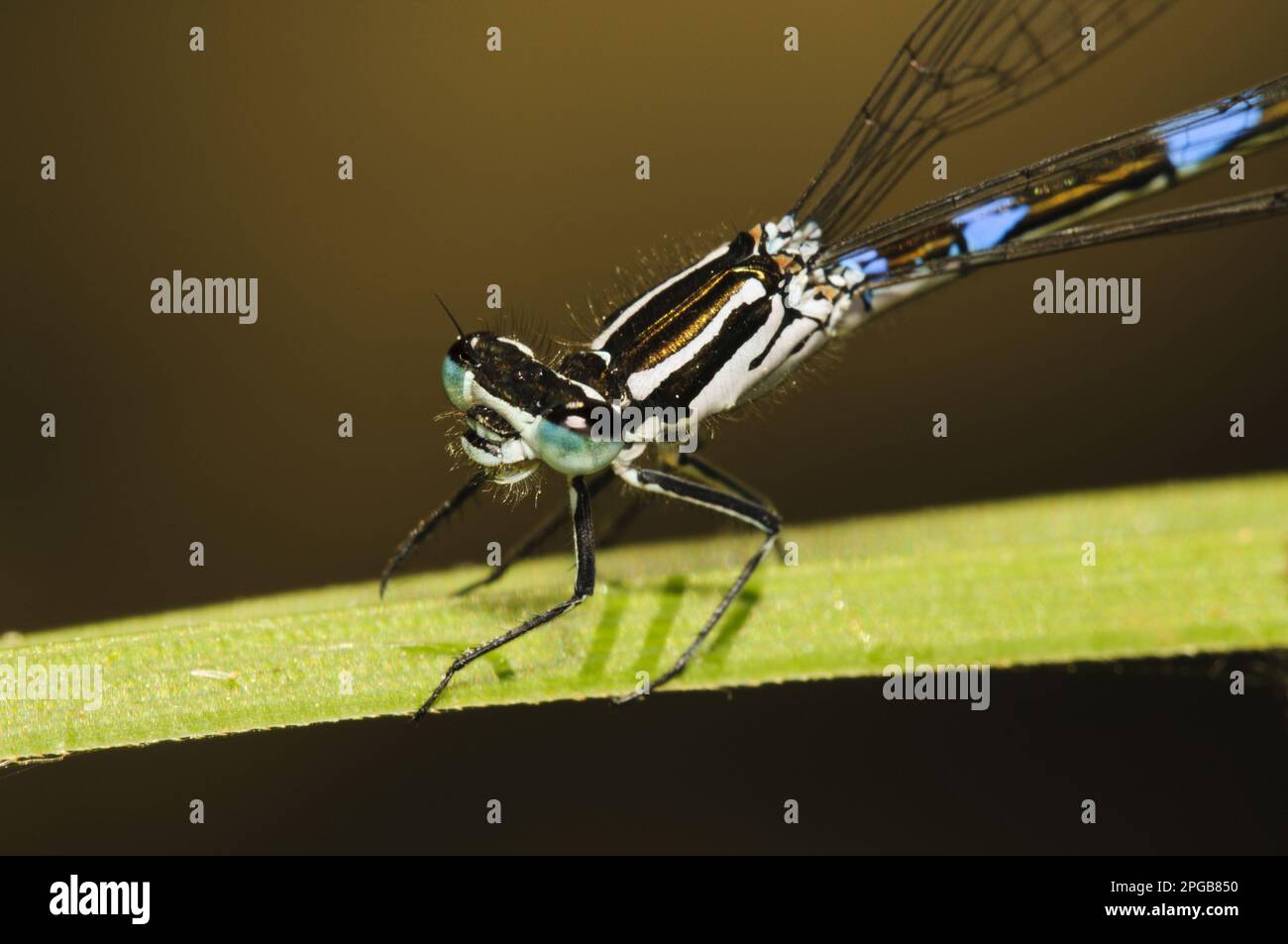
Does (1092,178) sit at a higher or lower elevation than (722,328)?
higher

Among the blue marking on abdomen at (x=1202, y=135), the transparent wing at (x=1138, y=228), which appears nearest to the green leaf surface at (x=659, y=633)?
the transparent wing at (x=1138, y=228)

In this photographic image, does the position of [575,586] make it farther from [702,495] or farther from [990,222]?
[990,222]

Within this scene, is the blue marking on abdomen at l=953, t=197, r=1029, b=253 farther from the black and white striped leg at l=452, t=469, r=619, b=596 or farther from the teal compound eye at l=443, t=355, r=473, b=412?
the teal compound eye at l=443, t=355, r=473, b=412

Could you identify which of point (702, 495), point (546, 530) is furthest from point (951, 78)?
point (546, 530)

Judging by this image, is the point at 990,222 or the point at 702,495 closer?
the point at 702,495

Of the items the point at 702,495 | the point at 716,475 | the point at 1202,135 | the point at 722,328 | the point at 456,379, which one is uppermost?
the point at 1202,135

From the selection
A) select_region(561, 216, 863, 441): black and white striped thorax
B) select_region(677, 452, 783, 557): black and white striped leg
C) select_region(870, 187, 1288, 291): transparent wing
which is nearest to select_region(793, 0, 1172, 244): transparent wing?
select_region(561, 216, 863, 441): black and white striped thorax
